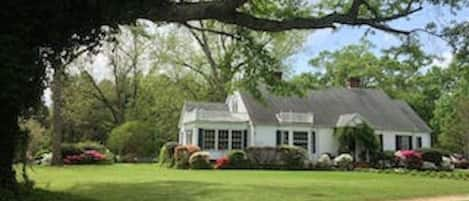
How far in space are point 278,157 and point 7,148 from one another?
24.9 m

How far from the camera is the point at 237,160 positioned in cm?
3453

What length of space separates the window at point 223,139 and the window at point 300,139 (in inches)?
181

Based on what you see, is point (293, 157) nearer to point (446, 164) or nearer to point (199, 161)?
point (199, 161)

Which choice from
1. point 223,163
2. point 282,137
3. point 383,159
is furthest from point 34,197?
point 383,159

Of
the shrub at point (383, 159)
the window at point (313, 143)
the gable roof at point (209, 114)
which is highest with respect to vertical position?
the gable roof at point (209, 114)

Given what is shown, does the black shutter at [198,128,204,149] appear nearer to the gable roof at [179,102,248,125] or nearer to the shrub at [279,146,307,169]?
the gable roof at [179,102,248,125]

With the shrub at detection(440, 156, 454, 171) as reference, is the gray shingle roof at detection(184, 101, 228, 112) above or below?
above

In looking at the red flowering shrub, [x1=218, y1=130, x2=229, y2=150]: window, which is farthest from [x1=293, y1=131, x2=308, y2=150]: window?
the red flowering shrub

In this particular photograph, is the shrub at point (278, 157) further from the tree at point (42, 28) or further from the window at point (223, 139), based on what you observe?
the tree at point (42, 28)

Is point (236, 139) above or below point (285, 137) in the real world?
below

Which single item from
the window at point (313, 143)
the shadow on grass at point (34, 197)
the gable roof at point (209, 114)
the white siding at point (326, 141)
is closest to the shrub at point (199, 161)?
the gable roof at point (209, 114)

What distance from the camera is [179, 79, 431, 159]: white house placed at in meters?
39.2

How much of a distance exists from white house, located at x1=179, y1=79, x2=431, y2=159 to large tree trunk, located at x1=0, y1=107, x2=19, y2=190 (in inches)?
970

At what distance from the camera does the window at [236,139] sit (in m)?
39.6
